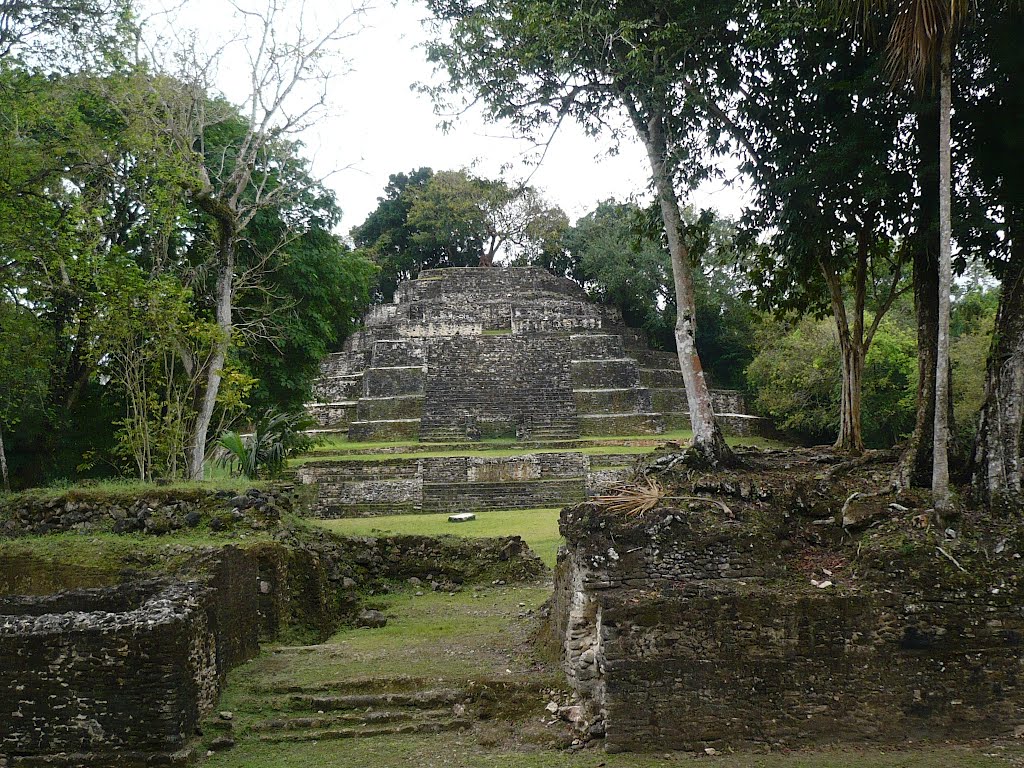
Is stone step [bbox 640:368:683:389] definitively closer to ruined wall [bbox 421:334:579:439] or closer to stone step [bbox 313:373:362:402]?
ruined wall [bbox 421:334:579:439]

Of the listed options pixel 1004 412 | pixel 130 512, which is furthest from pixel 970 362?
pixel 130 512

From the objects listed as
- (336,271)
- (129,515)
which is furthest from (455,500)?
(129,515)

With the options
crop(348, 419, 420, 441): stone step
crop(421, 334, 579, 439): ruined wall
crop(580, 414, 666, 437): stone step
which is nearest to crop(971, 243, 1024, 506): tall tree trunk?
crop(421, 334, 579, 439): ruined wall

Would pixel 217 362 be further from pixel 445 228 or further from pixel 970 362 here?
pixel 445 228

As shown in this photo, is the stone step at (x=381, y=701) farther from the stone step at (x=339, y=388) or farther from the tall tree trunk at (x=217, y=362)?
the stone step at (x=339, y=388)

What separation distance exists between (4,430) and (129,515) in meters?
5.11

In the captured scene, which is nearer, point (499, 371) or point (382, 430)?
point (382, 430)

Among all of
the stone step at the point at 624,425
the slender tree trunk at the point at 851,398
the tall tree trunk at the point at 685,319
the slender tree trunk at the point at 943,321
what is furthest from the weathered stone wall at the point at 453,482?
the slender tree trunk at the point at 943,321

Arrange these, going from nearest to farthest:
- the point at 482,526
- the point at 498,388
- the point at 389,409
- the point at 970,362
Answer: the point at 482,526
the point at 970,362
the point at 389,409
the point at 498,388

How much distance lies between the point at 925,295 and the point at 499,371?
18.8 metres

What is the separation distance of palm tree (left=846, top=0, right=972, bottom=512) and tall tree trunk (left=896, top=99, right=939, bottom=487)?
0.85 metres

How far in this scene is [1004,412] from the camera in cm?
571

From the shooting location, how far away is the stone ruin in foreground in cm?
1677

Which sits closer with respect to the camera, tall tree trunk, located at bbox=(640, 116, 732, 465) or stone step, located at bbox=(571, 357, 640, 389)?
tall tree trunk, located at bbox=(640, 116, 732, 465)
